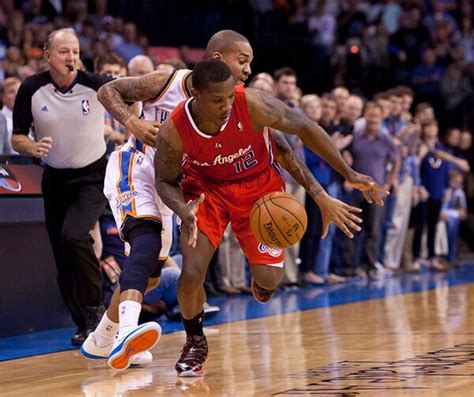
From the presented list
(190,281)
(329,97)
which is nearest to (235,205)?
(190,281)

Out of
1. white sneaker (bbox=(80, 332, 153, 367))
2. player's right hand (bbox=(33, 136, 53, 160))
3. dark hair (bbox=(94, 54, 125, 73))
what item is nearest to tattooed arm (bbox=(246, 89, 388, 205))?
white sneaker (bbox=(80, 332, 153, 367))

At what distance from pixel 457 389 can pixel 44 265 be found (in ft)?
14.6

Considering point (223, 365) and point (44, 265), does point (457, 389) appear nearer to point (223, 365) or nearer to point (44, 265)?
point (223, 365)

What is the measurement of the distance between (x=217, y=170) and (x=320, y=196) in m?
0.60

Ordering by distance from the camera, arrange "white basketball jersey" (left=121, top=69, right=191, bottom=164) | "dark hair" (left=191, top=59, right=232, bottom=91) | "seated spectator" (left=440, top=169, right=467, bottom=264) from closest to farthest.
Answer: "dark hair" (left=191, top=59, right=232, bottom=91)
"white basketball jersey" (left=121, top=69, right=191, bottom=164)
"seated spectator" (left=440, top=169, right=467, bottom=264)

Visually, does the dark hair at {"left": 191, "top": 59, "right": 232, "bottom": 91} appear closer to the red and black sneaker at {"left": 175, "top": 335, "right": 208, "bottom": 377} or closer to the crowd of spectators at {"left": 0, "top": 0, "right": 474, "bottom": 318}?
the red and black sneaker at {"left": 175, "top": 335, "right": 208, "bottom": 377}

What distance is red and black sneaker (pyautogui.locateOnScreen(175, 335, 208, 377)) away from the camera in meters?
6.18

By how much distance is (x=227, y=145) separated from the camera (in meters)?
6.08

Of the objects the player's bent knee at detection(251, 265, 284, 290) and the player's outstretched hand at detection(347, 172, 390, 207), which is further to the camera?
the player's bent knee at detection(251, 265, 284, 290)

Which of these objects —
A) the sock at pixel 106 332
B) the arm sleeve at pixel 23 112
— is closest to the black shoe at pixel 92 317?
the sock at pixel 106 332

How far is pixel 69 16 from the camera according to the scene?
14891 millimetres

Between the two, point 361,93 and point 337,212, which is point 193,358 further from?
point 361,93

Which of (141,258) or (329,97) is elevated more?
(329,97)

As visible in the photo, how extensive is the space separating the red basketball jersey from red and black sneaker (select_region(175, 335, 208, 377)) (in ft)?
3.05
